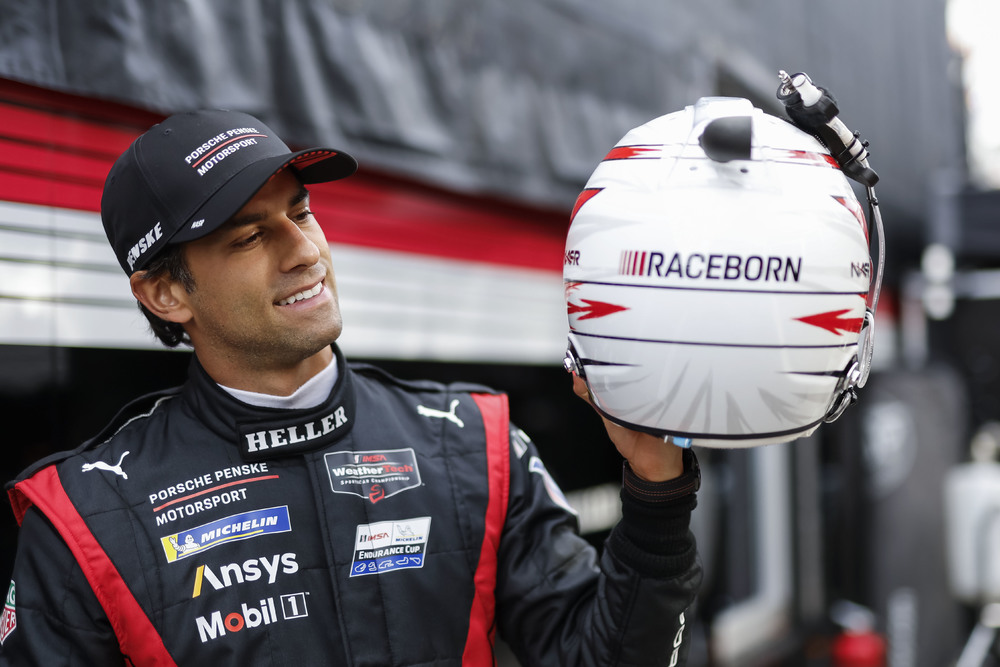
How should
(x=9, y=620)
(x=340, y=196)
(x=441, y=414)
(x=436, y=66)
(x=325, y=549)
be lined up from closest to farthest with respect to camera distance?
(x=9, y=620)
(x=325, y=549)
(x=441, y=414)
(x=340, y=196)
(x=436, y=66)

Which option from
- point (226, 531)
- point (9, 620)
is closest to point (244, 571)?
point (226, 531)

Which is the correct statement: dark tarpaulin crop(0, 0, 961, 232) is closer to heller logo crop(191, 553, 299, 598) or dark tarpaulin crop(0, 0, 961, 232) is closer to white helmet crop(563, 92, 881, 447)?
heller logo crop(191, 553, 299, 598)

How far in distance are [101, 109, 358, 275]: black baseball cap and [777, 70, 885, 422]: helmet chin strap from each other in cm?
68

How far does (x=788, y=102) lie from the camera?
1259mm

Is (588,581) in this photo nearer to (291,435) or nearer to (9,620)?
(291,435)

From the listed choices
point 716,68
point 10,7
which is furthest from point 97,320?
point 716,68

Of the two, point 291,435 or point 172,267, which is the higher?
point 172,267

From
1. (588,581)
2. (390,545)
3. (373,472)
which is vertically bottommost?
(588,581)

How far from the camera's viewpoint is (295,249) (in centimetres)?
132

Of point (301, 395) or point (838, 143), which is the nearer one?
point (838, 143)

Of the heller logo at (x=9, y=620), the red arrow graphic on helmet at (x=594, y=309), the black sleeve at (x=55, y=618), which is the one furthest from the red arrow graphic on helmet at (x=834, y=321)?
the heller logo at (x=9, y=620)

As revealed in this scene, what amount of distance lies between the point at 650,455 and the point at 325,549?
1.61 feet

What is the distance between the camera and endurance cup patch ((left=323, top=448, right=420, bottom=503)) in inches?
53.7

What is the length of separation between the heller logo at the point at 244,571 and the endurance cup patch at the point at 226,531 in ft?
0.11
